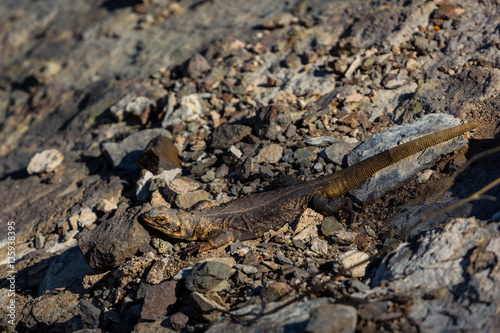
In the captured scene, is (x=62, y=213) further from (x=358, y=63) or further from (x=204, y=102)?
(x=358, y=63)

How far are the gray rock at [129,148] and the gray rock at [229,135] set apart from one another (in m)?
1.28

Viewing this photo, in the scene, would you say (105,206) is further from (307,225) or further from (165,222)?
(307,225)

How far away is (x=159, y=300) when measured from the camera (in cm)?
512

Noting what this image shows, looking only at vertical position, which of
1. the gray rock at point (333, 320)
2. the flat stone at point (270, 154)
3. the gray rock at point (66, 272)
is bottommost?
the gray rock at point (66, 272)

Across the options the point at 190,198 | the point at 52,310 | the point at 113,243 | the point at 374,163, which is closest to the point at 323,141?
the point at 374,163

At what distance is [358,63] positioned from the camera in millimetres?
8477

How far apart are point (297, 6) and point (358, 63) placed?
3.32 metres

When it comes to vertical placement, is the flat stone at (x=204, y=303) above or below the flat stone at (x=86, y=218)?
above

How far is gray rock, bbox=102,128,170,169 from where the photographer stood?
8.32m

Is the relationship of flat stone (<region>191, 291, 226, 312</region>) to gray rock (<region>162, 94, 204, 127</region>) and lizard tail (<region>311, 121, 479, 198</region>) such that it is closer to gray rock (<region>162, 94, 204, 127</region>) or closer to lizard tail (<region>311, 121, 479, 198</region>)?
lizard tail (<region>311, 121, 479, 198</region>)

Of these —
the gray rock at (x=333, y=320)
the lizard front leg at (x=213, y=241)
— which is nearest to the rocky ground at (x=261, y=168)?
the gray rock at (x=333, y=320)

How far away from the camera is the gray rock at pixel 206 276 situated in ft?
16.3

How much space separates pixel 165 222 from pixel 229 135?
7.66 ft

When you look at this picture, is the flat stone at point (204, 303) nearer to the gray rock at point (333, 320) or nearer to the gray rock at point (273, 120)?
the gray rock at point (333, 320)
